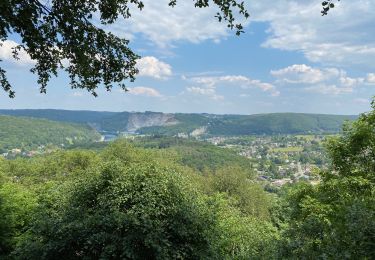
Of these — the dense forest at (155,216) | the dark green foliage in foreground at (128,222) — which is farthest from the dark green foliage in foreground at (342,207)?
the dark green foliage in foreground at (128,222)

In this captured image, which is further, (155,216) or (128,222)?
(155,216)

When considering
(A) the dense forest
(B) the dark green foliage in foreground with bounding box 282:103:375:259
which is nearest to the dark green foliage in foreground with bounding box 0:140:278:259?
(A) the dense forest

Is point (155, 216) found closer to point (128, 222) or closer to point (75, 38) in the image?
point (128, 222)

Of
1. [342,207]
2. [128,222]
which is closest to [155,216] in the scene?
[128,222]

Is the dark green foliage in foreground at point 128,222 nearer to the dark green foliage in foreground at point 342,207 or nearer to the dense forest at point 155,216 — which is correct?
the dense forest at point 155,216

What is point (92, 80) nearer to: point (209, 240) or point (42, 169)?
point (209, 240)

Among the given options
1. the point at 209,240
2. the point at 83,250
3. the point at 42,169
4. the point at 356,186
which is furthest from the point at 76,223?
the point at 42,169

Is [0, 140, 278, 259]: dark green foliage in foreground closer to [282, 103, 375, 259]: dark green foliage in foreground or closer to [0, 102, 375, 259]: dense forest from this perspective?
[0, 102, 375, 259]: dense forest

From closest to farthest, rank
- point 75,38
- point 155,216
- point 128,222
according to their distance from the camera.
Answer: point 75,38, point 128,222, point 155,216

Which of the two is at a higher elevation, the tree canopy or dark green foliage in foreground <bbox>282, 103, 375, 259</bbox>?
the tree canopy
